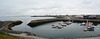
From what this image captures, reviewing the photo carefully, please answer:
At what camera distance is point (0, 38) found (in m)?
14.2

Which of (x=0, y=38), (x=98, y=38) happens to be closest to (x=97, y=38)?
(x=98, y=38)

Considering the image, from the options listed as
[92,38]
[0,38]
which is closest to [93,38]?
[92,38]

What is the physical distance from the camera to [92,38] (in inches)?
877

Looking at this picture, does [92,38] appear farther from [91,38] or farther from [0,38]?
[0,38]

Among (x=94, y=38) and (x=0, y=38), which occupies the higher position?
(x=0, y=38)

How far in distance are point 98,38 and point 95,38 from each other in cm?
68

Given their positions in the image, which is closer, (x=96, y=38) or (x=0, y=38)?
(x=0, y=38)

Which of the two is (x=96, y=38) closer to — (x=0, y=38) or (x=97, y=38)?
(x=97, y=38)

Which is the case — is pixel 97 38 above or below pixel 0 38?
below

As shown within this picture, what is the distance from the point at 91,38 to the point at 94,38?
0.68 meters

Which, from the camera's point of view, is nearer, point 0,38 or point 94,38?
point 0,38

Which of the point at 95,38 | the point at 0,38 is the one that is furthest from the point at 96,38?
the point at 0,38

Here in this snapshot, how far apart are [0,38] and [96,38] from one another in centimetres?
1910

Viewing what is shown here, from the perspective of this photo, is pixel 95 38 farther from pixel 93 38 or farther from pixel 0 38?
pixel 0 38
